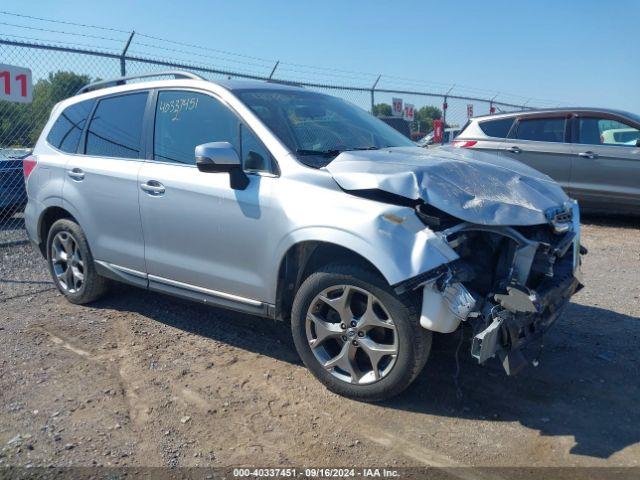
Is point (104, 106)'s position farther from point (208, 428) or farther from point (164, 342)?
point (208, 428)

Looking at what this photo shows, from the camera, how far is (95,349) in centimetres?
443

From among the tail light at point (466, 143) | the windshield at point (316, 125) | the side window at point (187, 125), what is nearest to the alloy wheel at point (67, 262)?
the side window at point (187, 125)

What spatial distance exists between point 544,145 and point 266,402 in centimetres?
700

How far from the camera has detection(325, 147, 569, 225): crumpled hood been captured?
3268 millimetres

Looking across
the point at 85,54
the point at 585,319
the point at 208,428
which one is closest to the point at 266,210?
the point at 208,428

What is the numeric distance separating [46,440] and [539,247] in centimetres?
291

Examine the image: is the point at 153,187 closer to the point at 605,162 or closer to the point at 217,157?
the point at 217,157

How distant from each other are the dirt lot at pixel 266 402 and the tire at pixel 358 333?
0.53ft

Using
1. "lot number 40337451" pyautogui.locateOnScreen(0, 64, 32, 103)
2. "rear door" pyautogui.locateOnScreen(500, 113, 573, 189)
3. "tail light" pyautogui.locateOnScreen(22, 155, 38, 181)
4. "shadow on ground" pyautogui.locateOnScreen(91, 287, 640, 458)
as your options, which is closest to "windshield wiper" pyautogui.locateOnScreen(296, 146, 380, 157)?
"shadow on ground" pyautogui.locateOnScreen(91, 287, 640, 458)

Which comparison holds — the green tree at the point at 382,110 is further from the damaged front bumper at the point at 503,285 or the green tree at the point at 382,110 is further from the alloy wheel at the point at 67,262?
the damaged front bumper at the point at 503,285

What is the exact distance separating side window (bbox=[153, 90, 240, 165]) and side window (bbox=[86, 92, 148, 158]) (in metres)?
0.24

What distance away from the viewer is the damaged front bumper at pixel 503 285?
123 inches

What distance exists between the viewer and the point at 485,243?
355 centimetres

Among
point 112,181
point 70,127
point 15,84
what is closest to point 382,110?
point 15,84
